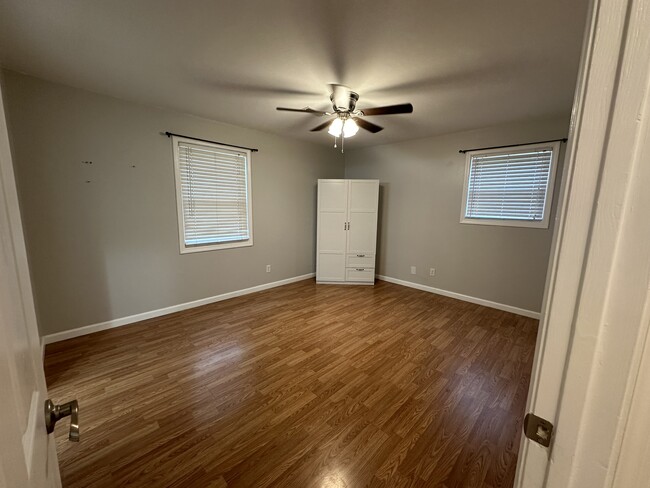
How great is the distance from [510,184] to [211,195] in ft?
12.9

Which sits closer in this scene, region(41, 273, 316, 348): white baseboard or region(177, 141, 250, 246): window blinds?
region(41, 273, 316, 348): white baseboard

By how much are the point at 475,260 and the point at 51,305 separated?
4917mm

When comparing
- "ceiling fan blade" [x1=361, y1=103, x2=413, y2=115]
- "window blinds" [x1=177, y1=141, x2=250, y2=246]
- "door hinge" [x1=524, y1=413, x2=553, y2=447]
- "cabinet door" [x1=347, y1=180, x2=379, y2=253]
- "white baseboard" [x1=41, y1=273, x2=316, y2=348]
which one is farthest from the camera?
"cabinet door" [x1=347, y1=180, x2=379, y2=253]

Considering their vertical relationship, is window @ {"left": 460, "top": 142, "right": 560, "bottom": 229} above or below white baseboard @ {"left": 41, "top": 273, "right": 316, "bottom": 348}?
above

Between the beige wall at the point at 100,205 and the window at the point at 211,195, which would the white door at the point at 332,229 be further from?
the beige wall at the point at 100,205

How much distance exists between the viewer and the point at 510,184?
11.0 ft

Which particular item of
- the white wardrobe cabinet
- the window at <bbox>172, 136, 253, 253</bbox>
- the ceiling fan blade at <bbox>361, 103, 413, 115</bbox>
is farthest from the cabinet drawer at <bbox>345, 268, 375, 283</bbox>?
the ceiling fan blade at <bbox>361, 103, 413, 115</bbox>

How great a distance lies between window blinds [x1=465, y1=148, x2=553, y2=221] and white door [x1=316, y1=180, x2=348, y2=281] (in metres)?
1.87

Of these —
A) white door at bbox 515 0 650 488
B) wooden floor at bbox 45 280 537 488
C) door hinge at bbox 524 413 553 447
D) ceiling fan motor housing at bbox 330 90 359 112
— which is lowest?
wooden floor at bbox 45 280 537 488

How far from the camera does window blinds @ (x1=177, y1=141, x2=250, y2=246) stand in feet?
10.5

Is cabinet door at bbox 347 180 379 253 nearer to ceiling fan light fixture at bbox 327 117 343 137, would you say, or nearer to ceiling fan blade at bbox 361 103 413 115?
ceiling fan light fixture at bbox 327 117 343 137

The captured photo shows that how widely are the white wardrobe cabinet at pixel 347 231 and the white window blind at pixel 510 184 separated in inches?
55.7

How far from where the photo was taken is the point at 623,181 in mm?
384

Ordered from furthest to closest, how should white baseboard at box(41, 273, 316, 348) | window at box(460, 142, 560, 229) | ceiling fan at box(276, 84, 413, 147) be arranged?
window at box(460, 142, 560, 229) → white baseboard at box(41, 273, 316, 348) → ceiling fan at box(276, 84, 413, 147)
